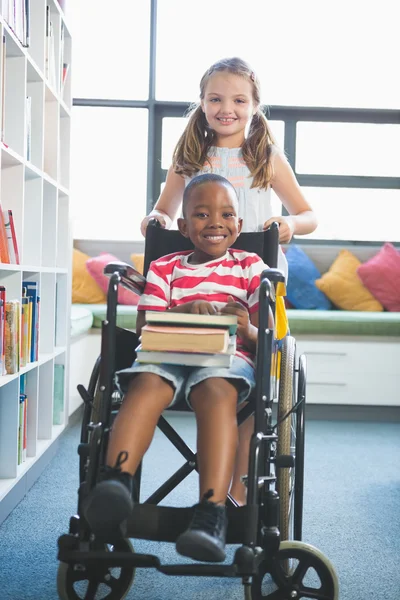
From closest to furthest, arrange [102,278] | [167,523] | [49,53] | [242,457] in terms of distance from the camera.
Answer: [167,523], [242,457], [49,53], [102,278]

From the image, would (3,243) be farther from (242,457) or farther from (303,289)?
(303,289)

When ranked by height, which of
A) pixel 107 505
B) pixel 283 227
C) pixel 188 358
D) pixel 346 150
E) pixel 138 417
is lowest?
pixel 107 505

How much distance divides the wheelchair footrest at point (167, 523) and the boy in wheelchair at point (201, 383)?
3cm

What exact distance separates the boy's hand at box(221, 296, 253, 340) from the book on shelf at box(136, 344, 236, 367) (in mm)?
114

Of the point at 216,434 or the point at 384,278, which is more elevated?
the point at 384,278

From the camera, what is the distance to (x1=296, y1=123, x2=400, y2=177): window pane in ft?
15.8

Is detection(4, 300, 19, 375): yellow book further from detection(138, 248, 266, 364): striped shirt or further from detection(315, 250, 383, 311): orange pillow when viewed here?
detection(315, 250, 383, 311): orange pillow

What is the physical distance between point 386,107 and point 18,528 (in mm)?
3815

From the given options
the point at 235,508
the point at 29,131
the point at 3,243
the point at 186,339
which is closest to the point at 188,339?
the point at 186,339

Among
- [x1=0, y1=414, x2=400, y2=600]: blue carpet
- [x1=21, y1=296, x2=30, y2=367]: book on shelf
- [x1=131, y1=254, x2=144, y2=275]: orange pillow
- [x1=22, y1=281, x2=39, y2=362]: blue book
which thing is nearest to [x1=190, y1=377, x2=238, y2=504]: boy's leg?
[x1=0, y1=414, x2=400, y2=600]: blue carpet

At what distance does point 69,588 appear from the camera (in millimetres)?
1454

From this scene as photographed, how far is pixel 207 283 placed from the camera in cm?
162

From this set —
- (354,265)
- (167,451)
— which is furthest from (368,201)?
(167,451)

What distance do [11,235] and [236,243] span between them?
0.78m
